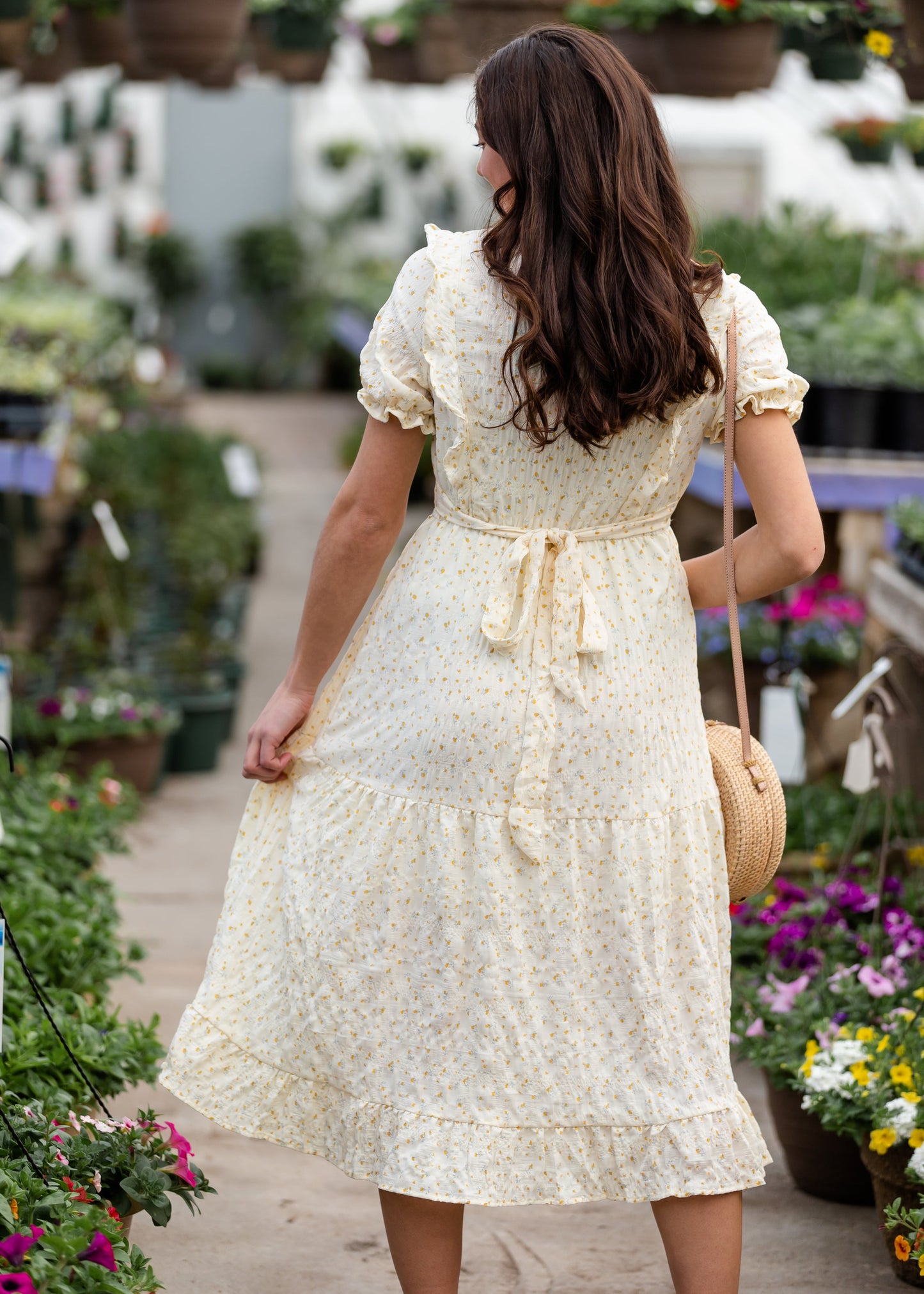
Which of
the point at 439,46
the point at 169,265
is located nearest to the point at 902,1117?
the point at 439,46

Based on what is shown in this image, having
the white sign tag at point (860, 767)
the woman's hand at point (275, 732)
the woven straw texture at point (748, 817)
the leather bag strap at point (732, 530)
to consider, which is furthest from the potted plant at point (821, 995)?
the woman's hand at point (275, 732)

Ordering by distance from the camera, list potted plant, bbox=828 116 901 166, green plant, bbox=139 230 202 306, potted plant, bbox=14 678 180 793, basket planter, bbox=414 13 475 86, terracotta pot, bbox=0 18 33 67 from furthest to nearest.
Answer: green plant, bbox=139 230 202 306 → potted plant, bbox=828 116 901 166 → basket planter, bbox=414 13 475 86 → potted plant, bbox=14 678 180 793 → terracotta pot, bbox=0 18 33 67

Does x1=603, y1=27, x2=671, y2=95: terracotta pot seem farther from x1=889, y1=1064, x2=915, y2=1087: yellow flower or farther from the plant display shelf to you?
x1=889, y1=1064, x2=915, y2=1087: yellow flower

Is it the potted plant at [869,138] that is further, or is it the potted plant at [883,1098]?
the potted plant at [869,138]

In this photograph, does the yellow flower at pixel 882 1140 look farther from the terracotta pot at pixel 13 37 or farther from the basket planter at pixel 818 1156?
the terracotta pot at pixel 13 37

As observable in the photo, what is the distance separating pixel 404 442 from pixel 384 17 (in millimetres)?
5272

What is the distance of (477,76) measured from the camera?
1680 millimetres

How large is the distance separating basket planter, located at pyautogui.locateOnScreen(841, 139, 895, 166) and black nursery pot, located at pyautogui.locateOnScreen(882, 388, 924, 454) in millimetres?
3377

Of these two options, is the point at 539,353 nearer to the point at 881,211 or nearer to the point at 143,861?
the point at 143,861

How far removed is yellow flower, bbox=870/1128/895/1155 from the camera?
2.01 metres

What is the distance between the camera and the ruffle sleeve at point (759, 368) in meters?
1.69

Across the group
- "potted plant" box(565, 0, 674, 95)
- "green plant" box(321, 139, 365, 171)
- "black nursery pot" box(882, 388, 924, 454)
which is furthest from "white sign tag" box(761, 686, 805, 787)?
"green plant" box(321, 139, 365, 171)

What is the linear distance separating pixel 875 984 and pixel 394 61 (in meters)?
5.26

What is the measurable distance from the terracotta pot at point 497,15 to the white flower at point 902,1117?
3038 millimetres
